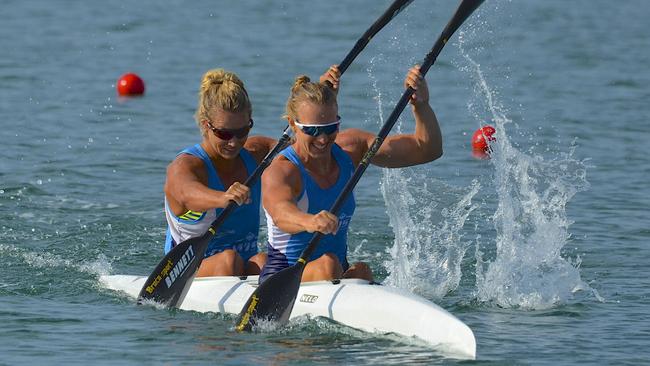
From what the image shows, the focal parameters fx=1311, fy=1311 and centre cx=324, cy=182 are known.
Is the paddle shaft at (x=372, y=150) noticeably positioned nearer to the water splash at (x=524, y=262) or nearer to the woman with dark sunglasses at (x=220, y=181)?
the woman with dark sunglasses at (x=220, y=181)

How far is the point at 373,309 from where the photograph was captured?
8219 mm

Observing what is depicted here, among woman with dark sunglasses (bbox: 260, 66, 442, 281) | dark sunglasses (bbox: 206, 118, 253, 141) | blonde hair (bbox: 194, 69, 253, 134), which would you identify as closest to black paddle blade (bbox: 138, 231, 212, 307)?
woman with dark sunglasses (bbox: 260, 66, 442, 281)

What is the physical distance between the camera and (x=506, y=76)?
859 inches

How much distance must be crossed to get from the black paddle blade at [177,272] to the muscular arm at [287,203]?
32.6 inches

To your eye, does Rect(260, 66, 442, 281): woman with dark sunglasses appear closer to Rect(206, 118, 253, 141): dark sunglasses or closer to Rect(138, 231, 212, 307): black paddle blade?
Rect(206, 118, 253, 141): dark sunglasses

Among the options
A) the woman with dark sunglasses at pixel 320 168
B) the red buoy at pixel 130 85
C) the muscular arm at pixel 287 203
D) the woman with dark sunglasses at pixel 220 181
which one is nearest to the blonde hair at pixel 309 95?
the woman with dark sunglasses at pixel 320 168

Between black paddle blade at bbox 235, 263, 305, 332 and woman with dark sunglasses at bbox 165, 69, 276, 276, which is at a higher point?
woman with dark sunglasses at bbox 165, 69, 276, 276

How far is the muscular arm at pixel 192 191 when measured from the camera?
861 cm

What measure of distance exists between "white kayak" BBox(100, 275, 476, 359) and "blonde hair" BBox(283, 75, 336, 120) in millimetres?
1164

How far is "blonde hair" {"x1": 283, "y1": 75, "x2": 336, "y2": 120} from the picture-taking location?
8258mm

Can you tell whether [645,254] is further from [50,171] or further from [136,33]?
[136,33]

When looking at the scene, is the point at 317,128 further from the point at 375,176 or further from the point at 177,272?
the point at 375,176

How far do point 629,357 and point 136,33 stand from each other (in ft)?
66.6

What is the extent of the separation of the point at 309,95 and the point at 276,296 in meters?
1.29
